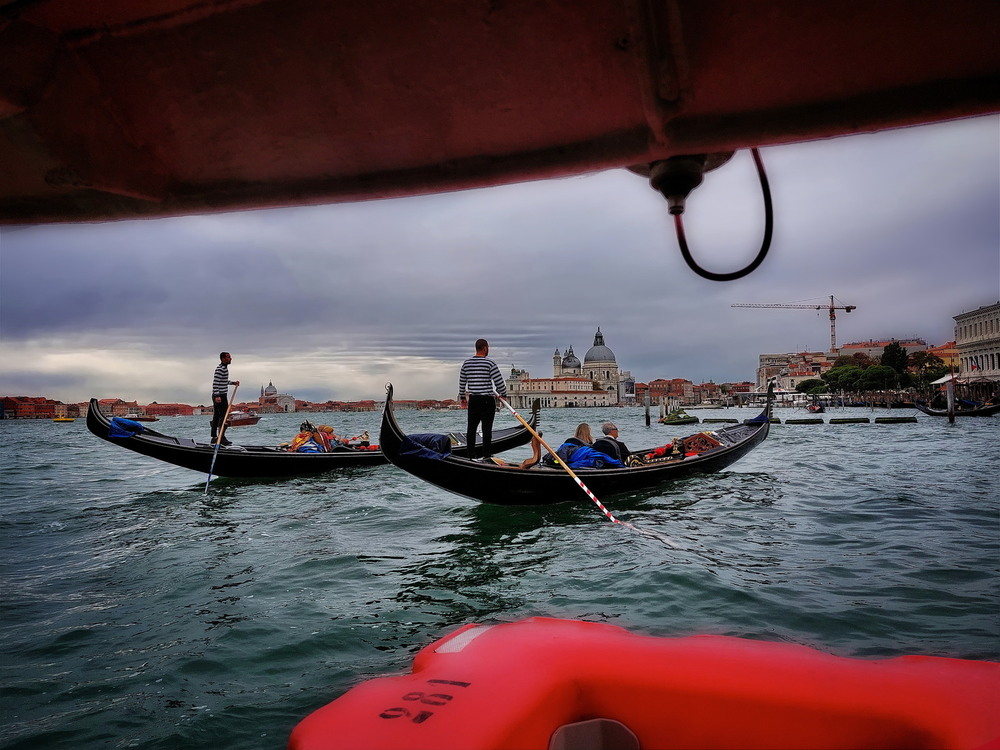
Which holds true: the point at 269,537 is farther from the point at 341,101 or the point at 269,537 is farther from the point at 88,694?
the point at 341,101

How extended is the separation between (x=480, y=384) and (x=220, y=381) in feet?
14.3

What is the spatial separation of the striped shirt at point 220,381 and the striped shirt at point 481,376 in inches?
161

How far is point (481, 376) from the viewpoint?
5336 mm

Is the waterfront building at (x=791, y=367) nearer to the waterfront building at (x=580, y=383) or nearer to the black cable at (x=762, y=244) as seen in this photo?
the waterfront building at (x=580, y=383)

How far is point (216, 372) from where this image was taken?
7.82 meters

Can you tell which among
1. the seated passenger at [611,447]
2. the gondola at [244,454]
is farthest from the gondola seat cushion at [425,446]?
the gondola at [244,454]

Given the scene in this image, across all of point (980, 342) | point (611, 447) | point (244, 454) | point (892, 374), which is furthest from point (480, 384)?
point (980, 342)

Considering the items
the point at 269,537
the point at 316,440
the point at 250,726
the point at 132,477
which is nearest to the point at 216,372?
the point at 316,440

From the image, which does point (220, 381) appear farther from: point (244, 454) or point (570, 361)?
point (570, 361)

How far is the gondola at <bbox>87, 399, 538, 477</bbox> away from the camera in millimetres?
7188

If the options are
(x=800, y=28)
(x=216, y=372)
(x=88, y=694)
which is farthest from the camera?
(x=216, y=372)

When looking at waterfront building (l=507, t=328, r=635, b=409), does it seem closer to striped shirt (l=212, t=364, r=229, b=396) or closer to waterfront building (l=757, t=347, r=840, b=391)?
waterfront building (l=757, t=347, r=840, b=391)

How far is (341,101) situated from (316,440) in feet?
25.8

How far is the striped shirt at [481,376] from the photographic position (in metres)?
5.31
